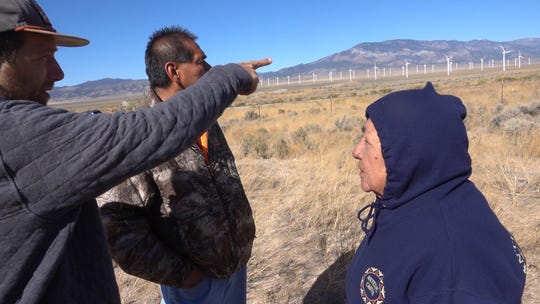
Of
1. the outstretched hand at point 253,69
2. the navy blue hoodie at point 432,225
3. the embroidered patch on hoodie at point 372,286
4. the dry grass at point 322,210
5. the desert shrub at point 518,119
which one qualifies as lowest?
the dry grass at point 322,210

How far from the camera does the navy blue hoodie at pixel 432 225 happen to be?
1249 mm

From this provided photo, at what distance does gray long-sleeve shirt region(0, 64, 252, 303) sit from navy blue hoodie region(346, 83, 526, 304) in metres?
0.68

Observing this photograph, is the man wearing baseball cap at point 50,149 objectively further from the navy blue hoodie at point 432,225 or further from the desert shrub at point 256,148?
the desert shrub at point 256,148

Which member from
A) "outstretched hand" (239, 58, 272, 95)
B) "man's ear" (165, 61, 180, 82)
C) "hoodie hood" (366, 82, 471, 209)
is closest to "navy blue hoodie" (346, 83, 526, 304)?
"hoodie hood" (366, 82, 471, 209)

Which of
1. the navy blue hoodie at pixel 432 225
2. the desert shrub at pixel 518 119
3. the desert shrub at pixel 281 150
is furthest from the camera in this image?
the desert shrub at pixel 281 150

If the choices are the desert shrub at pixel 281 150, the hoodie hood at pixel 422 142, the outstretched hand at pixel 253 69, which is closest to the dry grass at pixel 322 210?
the desert shrub at pixel 281 150

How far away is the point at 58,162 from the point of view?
979 mm

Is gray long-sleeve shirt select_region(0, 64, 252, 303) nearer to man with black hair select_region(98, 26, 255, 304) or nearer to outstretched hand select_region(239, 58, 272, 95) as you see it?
outstretched hand select_region(239, 58, 272, 95)

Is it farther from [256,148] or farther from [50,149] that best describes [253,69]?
[256,148]

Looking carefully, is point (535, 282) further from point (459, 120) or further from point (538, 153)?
point (538, 153)

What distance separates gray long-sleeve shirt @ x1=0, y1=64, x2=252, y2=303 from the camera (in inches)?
37.9

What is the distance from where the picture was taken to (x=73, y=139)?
3.28 feet

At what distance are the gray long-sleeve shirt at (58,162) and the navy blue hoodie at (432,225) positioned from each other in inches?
26.9

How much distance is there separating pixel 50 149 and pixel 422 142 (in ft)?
3.67
